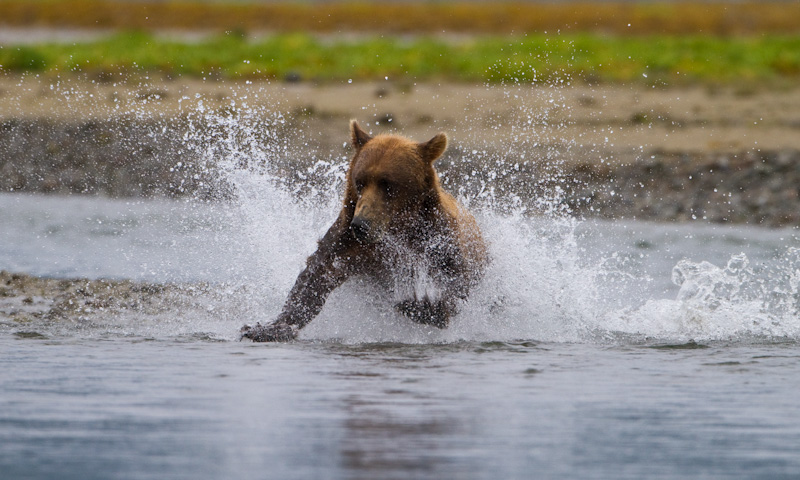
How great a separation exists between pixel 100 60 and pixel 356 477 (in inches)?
676

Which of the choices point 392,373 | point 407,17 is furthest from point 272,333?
point 407,17

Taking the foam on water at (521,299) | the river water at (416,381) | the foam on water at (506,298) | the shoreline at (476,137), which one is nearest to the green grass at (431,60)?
the shoreline at (476,137)

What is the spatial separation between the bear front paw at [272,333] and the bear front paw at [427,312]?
636 millimetres

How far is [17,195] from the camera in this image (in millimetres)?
15891

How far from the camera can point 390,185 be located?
22.6ft

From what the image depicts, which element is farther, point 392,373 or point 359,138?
point 359,138

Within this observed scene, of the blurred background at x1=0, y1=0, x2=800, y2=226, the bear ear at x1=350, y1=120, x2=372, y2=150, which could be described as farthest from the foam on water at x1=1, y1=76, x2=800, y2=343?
the blurred background at x1=0, y1=0, x2=800, y2=226

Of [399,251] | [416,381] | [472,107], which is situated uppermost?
Result: [472,107]

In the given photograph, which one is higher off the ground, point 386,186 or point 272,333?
point 386,186

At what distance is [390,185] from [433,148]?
0.40 metres

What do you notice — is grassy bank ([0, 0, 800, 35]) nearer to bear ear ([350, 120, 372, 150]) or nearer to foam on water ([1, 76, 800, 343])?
foam on water ([1, 76, 800, 343])

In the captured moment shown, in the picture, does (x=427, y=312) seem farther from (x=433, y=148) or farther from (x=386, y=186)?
(x=433, y=148)

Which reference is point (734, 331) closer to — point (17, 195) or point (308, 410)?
point (308, 410)

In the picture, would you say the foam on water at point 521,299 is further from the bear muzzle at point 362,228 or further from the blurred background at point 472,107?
the blurred background at point 472,107
